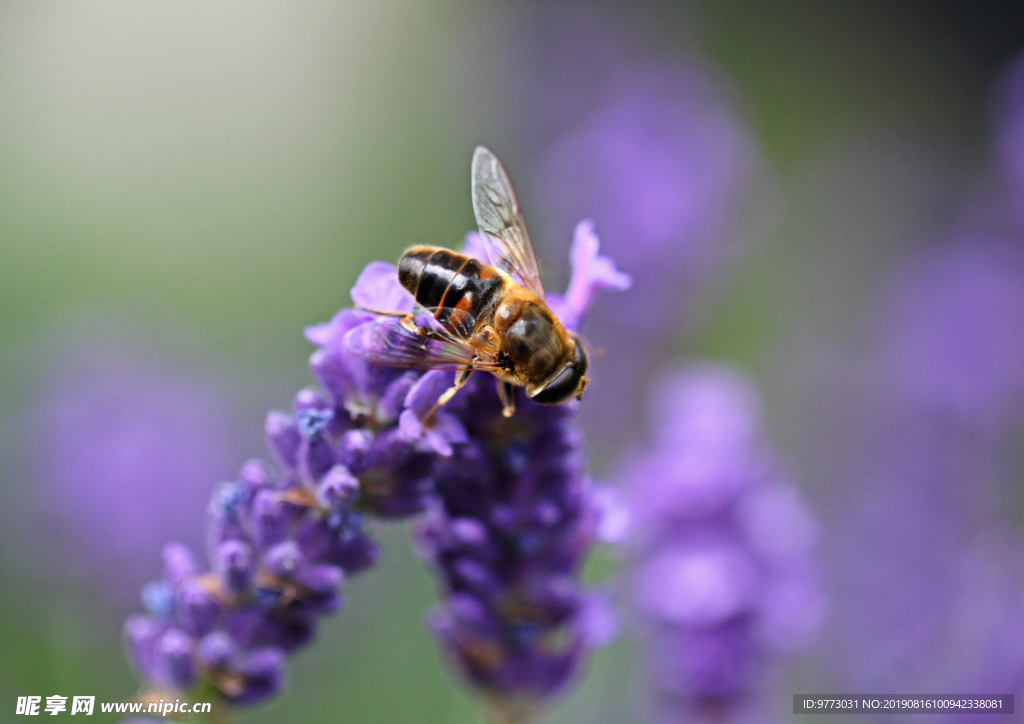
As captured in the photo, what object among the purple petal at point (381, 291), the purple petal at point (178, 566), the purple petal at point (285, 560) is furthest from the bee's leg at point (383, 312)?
the purple petal at point (178, 566)

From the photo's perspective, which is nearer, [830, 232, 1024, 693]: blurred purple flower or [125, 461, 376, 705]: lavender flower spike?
[125, 461, 376, 705]: lavender flower spike

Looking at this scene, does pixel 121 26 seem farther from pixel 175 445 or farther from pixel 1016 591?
pixel 1016 591

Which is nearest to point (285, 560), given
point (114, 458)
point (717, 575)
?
point (717, 575)

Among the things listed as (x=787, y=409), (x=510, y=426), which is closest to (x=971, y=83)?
(x=787, y=409)

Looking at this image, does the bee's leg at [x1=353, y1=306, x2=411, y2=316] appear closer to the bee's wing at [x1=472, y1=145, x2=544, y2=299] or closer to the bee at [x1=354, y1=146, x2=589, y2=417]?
the bee at [x1=354, y1=146, x2=589, y2=417]

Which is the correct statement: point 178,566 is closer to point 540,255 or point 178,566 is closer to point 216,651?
point 216,651

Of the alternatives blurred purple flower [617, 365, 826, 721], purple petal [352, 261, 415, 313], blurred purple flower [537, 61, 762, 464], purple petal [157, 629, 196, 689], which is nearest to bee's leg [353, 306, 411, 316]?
purple petal [352, 261, 415, 313]
